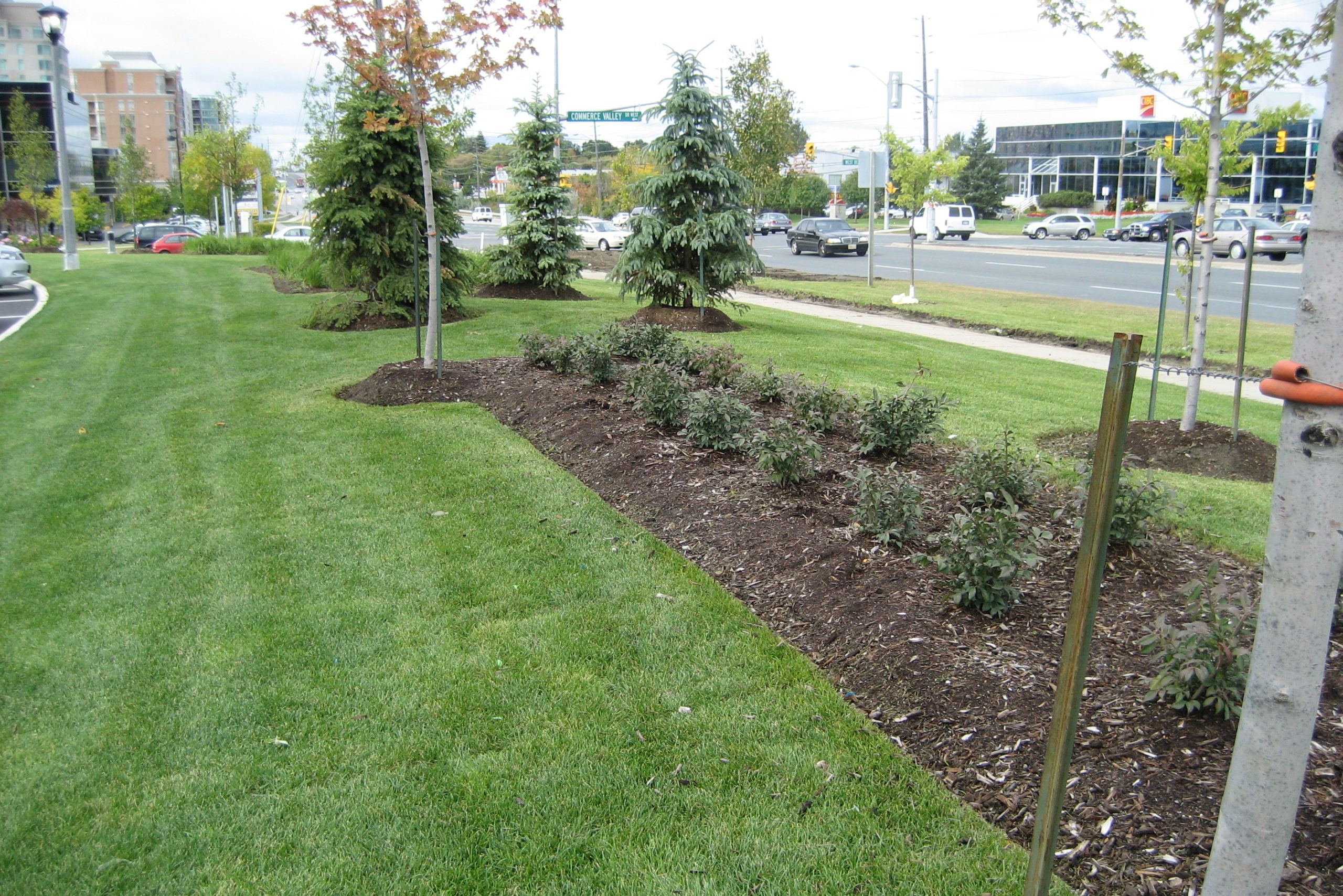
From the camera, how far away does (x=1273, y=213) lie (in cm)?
5100

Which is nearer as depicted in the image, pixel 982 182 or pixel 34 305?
pixel 34 305

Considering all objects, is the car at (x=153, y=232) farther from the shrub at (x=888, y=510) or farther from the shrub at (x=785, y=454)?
the shrub at (x=888, y=510)

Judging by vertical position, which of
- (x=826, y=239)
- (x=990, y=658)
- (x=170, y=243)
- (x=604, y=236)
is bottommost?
(x=990, y=658)

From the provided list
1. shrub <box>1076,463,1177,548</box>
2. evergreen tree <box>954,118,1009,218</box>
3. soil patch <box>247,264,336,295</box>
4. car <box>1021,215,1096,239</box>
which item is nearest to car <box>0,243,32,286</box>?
soil patch <box>247,264,336,295</box>

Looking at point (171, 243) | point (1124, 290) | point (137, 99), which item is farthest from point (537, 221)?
point (137, 99)

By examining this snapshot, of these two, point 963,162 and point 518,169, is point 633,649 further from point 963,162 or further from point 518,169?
point 963,162

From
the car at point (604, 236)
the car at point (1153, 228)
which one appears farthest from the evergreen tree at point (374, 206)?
the car at point (1153, 228)

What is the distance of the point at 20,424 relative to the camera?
9.24 meters

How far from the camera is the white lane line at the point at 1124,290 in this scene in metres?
24.0

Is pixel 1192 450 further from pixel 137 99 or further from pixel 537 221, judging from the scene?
pixel 137 99

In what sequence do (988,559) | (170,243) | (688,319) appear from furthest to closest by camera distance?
(170,243) → (688,319) → (988,559)

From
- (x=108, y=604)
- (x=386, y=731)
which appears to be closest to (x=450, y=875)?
(x=386, y=731)

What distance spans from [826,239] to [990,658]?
35.7m

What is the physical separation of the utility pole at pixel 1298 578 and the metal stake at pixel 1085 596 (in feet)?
1.08
